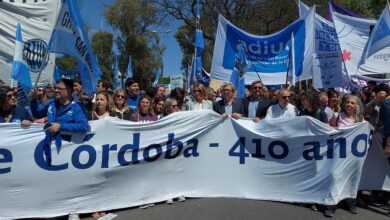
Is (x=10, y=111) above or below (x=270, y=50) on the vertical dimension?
below

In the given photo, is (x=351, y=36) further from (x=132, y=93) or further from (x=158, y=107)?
(x=132, y=93)

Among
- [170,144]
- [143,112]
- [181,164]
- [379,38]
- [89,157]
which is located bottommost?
[181,164]

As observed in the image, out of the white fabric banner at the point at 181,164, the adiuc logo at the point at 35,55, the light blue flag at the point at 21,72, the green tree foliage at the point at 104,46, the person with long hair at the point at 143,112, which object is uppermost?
the green tree foliage at the point at 104,46

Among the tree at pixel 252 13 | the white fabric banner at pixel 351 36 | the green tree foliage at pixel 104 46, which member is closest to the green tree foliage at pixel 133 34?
the green tree foliage at pixel 104 46

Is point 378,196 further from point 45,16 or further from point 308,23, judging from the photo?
point 45,16

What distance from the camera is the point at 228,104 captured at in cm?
679

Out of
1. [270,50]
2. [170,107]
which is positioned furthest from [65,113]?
[270,50]

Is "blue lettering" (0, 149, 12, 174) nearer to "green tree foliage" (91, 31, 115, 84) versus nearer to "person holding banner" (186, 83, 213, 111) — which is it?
"person holding banner" (186, 83, 213, 111)

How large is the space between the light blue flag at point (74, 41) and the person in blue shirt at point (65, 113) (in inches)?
28.7

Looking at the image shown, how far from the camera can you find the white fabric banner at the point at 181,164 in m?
5.34

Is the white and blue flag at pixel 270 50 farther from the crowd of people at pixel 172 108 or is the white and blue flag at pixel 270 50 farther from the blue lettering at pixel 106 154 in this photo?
the blue lettering at pixel 106 154

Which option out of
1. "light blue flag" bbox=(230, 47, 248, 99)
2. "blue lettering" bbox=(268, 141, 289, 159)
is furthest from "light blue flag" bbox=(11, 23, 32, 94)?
"light blue flag" bbox=(230, 47, 248, 99)

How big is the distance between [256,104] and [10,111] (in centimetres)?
356

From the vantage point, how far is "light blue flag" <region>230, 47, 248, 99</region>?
7.62 metres
